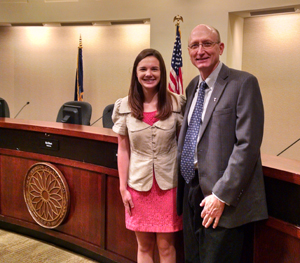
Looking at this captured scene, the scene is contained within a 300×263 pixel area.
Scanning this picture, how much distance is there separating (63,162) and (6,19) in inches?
196

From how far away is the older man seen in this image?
131 cm

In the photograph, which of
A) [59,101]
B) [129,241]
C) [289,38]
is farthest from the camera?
[59,101]

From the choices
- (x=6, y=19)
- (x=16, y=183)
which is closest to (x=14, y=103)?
(x=6, y=19)

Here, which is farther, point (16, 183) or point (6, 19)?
point (6, 19)

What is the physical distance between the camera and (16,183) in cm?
284

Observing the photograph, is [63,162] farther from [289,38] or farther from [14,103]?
[14,103]

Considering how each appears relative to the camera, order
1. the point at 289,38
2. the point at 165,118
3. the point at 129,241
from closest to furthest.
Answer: the point at 165,118
the point at 129,241
the point at 289,38

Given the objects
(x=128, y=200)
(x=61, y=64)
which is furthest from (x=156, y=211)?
(x=61, y=64)

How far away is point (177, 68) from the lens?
4.95 meters

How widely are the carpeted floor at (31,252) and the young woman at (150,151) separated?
0.95 meters

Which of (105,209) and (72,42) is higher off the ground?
(72,42)

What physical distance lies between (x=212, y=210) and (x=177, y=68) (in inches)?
149

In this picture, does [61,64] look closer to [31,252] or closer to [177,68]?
[177,68]

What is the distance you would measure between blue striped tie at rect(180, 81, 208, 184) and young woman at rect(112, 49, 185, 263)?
233 mm
